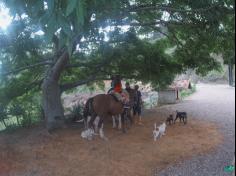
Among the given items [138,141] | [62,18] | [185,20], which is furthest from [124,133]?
[62,18]

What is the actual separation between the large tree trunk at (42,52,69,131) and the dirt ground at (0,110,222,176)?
0.52m

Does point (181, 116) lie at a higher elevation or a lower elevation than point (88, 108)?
lower

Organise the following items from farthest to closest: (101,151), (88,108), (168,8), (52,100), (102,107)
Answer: (52,100) → (88,108) → (102,107) → (101,151) → (168,8)

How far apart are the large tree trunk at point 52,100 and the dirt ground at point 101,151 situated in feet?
1.71

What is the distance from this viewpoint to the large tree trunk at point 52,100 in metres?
12.1

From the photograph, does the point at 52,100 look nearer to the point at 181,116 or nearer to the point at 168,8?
the point at 181,116

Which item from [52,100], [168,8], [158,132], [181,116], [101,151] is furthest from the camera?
[181,116]

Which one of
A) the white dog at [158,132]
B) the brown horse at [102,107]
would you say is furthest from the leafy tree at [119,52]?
A: the white dog at [158,132]

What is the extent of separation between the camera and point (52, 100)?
12.4 m

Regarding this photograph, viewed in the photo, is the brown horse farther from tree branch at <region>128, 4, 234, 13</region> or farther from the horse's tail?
tree branch at <region>128, 4, 234, 13</region>

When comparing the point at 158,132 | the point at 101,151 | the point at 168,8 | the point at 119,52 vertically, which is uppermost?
the point at 168,8

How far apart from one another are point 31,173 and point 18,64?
4961 millimetres

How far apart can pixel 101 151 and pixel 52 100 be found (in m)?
3.69

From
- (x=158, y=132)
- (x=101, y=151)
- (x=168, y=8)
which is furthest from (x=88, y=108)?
(x=168, y=8)
